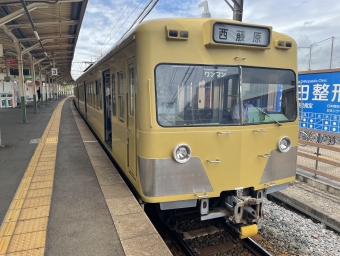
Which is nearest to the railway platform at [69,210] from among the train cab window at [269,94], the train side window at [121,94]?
the train side window at [121,94]

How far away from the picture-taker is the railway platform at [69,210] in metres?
2.86

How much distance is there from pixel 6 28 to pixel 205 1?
866 cm

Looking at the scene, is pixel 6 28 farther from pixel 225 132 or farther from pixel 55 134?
pixel 225 132

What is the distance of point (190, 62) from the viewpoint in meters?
3.39

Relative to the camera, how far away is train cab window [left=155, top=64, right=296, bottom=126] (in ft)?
11.1

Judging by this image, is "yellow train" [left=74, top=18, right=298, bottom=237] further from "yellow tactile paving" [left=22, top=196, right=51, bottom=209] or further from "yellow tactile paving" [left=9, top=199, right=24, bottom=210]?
"yellow tactile paving" [left=9, top=199, right=24, bottom=210]

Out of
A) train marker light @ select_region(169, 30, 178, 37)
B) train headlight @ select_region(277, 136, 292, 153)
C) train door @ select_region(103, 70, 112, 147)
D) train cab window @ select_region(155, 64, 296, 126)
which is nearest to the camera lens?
train marker light @ select_region(169, 30, 178, 37)

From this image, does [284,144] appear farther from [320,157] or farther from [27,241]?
[27,241]

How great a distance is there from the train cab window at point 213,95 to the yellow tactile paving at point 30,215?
192cm

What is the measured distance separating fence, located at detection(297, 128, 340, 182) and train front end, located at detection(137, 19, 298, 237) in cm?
283

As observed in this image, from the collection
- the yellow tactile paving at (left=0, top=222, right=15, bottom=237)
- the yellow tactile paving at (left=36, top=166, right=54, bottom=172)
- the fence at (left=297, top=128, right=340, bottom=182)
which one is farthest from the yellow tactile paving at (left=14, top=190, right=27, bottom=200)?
the fence at (left=297, top=128, right=340, bottom=182)

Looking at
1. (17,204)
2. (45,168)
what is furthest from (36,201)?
(45,168)

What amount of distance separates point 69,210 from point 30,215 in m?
0.48

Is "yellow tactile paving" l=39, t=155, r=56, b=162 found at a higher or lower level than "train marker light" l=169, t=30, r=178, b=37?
lower
